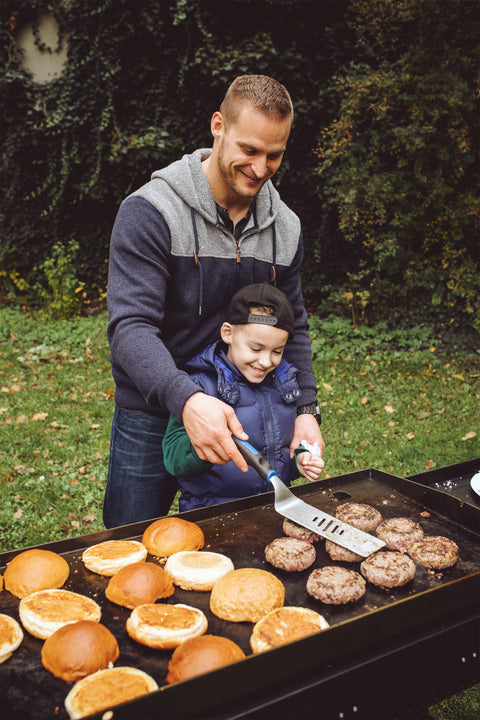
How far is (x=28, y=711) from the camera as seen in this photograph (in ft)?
4.46

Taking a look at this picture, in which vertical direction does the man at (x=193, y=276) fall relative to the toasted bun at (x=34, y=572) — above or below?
above

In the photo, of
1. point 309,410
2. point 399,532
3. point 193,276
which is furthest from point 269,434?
point 193,276

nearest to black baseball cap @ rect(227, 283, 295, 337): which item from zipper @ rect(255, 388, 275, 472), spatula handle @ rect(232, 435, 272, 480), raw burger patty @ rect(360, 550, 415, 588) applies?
zipper @ rect(255, 388, 275, 472)

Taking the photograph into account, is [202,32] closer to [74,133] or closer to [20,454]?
[74,133]

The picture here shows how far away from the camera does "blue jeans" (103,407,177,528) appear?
2732 millimetres

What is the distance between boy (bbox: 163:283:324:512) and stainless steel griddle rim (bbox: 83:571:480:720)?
90cm

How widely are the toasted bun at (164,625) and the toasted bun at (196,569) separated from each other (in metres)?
0.13

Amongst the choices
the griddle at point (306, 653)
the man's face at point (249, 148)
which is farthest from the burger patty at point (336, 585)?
the man's face at point (249, 148)

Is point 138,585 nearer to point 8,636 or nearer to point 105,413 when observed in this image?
point 8,636

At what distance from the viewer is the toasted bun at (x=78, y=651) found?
4.75ft

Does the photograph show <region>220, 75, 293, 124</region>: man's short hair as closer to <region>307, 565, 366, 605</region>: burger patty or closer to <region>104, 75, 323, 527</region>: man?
<region>104, 75, 323, 527</region>: man

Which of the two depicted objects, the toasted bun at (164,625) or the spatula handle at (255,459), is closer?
the toasted bun at (164,625)

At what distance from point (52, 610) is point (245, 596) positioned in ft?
1.99

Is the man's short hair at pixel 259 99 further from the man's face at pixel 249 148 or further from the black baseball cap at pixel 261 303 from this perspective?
the black baseball cap at pixel 261 303
